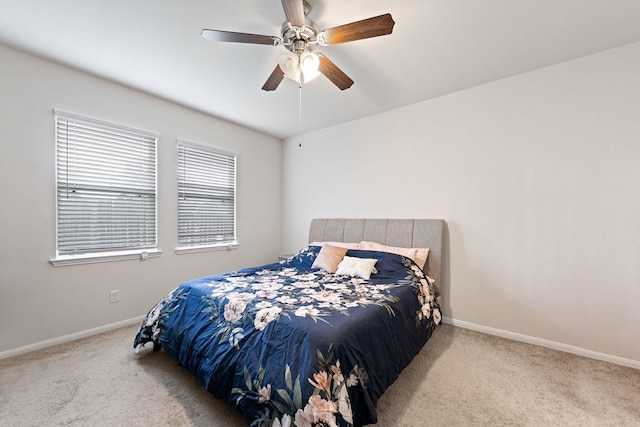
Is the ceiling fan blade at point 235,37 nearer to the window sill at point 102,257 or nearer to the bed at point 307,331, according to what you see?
the bed at point 307,331

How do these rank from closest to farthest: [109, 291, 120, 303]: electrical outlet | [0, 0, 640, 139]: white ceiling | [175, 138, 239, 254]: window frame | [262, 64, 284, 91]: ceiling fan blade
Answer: [0, 0, 640, 139]: white ceiling, [262, 64, 284, 91]: ceiling fan blade, [109, 291, 120, 303]: electrical outlet, [175, 138, 239, 254]: window frame

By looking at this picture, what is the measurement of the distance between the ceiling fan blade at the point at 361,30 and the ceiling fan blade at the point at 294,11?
0.55ft

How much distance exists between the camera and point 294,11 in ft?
4.70

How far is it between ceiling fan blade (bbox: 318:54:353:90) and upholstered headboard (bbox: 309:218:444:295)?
1692mm

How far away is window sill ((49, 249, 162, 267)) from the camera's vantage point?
2.37m

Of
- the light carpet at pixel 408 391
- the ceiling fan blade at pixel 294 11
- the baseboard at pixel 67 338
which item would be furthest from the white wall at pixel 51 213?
the ceiling fan blade at pixel 294 11

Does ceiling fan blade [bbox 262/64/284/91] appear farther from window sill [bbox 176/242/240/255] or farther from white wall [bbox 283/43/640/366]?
window sill [bbox 176/242/240/255]

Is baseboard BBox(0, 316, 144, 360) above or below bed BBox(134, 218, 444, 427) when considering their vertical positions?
below

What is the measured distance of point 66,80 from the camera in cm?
240

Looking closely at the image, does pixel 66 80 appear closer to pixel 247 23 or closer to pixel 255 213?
pixel 247 23

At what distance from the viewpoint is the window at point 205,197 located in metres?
3.27

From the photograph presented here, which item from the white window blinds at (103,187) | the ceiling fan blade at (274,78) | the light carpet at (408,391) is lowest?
the light carpet at (408,391)

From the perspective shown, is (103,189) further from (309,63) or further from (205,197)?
(309,63)

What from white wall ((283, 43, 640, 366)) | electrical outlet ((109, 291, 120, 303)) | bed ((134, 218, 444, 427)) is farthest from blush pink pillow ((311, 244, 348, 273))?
electrical outlet ((109, 291, 120, 303))
